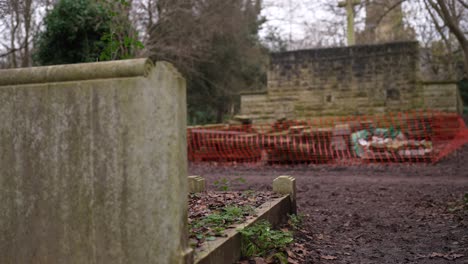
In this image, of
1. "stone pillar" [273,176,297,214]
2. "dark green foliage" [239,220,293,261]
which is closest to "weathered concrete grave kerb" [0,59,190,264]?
"dark green foliage" [239,220,293,261]

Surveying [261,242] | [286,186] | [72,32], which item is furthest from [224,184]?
[72,32]

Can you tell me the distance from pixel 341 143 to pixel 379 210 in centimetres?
603

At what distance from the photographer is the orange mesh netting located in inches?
466

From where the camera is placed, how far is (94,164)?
112 inches

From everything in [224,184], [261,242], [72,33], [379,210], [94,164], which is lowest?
[379,210]

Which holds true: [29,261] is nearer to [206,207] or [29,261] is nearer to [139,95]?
[139,95]

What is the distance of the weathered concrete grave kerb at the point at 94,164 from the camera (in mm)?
2738

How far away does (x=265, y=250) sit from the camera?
394 cm

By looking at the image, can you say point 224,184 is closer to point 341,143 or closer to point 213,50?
point 341,143

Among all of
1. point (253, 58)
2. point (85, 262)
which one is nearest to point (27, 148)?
point (85, 262)

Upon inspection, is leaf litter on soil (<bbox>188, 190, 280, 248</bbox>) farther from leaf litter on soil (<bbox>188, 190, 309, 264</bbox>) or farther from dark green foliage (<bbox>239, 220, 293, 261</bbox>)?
dark green foliage (<bbox>239, 220, 293, 261</bbox>)

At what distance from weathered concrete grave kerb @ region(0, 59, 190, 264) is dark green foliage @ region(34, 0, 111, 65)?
35.2ft

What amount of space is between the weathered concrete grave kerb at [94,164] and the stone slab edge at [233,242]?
1.24ft

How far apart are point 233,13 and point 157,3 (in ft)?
19.8
